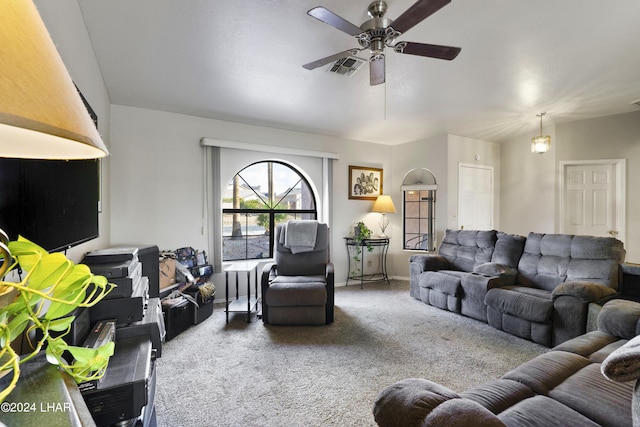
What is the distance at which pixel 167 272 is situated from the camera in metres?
3.19

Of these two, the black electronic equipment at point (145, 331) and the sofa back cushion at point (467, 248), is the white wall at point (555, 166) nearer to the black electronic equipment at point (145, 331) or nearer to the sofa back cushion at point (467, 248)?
the sofa back cushion at point (467, 248)

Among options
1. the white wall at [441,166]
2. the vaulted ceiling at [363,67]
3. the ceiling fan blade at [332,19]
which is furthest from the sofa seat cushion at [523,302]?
the ceiling fan blade at [332,19]

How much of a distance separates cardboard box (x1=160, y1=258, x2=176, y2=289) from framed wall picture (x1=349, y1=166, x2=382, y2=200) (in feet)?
9.59

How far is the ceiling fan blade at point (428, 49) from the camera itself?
1.90m

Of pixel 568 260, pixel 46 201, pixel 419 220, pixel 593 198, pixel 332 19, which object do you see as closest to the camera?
pixel 46 201

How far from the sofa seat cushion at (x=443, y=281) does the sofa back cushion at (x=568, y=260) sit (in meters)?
0.63

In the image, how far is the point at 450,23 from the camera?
2070mm

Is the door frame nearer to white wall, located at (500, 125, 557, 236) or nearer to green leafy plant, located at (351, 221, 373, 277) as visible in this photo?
white wall, located at (500, 125, 557, 236)

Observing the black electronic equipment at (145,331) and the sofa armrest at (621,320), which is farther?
the sofa armrest at (621,320)

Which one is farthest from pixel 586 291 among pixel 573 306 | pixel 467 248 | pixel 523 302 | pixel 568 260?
pixel 467 248

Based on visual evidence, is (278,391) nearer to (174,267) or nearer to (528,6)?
(174,267)

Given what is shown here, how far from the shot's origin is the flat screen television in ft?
2.77

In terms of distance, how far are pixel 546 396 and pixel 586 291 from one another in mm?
1621

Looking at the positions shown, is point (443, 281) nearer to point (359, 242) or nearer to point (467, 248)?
point (467, 248)
